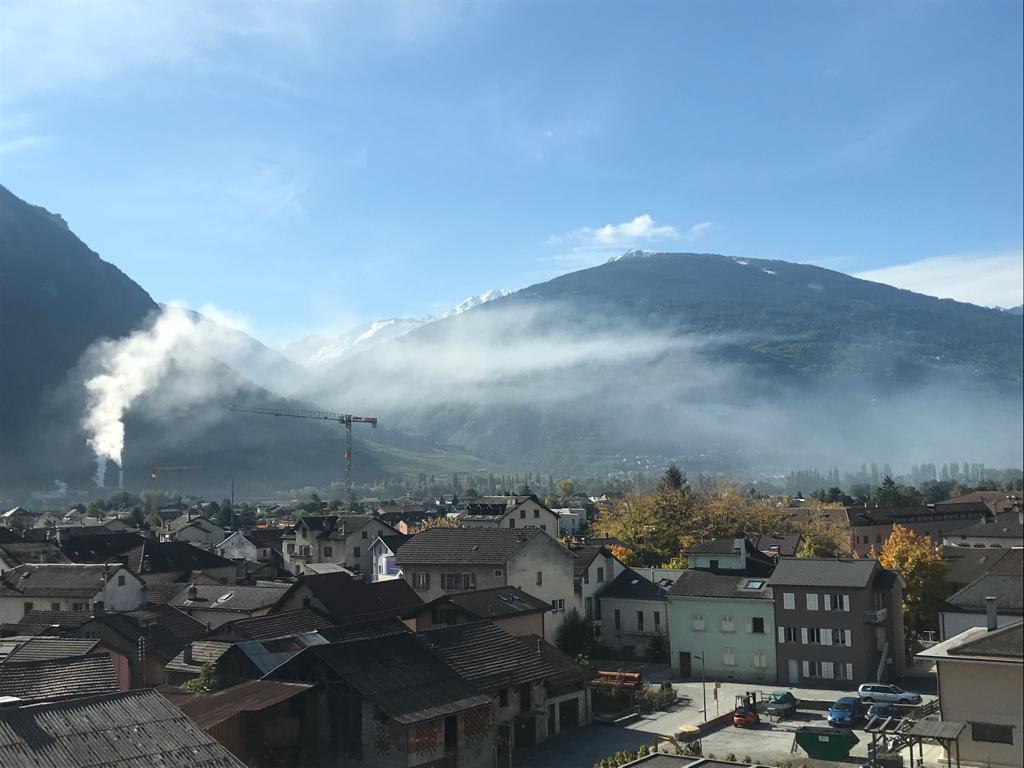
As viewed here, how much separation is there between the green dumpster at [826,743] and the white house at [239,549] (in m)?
55.6

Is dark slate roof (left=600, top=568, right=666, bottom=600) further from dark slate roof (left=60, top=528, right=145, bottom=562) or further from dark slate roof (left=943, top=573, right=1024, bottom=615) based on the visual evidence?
dark slate roof (left=60, top=528, right=145, bottom=562)

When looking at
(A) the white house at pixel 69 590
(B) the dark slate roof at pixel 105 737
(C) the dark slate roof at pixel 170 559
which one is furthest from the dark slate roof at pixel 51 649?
(C) the dark slate roof at pixel 170 559

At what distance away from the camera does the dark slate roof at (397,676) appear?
23328mm

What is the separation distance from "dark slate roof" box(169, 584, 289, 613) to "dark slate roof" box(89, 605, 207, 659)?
108 inches

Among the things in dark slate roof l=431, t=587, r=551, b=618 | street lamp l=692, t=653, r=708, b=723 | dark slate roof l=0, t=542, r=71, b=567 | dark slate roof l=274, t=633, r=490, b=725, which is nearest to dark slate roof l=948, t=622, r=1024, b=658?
dark slate roof l=274, t=633, r=490, b=725

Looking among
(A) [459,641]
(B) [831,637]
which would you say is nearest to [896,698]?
(B) [831,637]

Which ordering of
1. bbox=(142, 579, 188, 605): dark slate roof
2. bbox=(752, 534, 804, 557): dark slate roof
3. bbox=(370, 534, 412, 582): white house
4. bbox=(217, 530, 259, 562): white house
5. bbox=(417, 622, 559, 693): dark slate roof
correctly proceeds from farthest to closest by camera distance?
bbox=(217, 530, 259, 562): white house → bbox=(752, 534, 804, 557): dark slate roof → bbox=(370, 534, 412, 582): white house → bbox=(142, 579, 188, 605): dark slate roof → bbox=(417, 622, 559, 693): dark slate roof

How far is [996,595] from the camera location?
1566 centimetres

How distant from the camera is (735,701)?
32.9 m

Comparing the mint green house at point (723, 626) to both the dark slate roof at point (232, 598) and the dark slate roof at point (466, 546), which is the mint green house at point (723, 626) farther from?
the dark slate roof at point (232, 598)

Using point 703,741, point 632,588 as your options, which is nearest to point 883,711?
point 703,741

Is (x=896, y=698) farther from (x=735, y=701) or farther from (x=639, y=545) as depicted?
(x=639, y=545)

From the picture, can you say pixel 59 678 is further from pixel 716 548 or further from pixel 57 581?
pixel 716 548

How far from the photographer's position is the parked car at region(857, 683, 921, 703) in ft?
97.2
